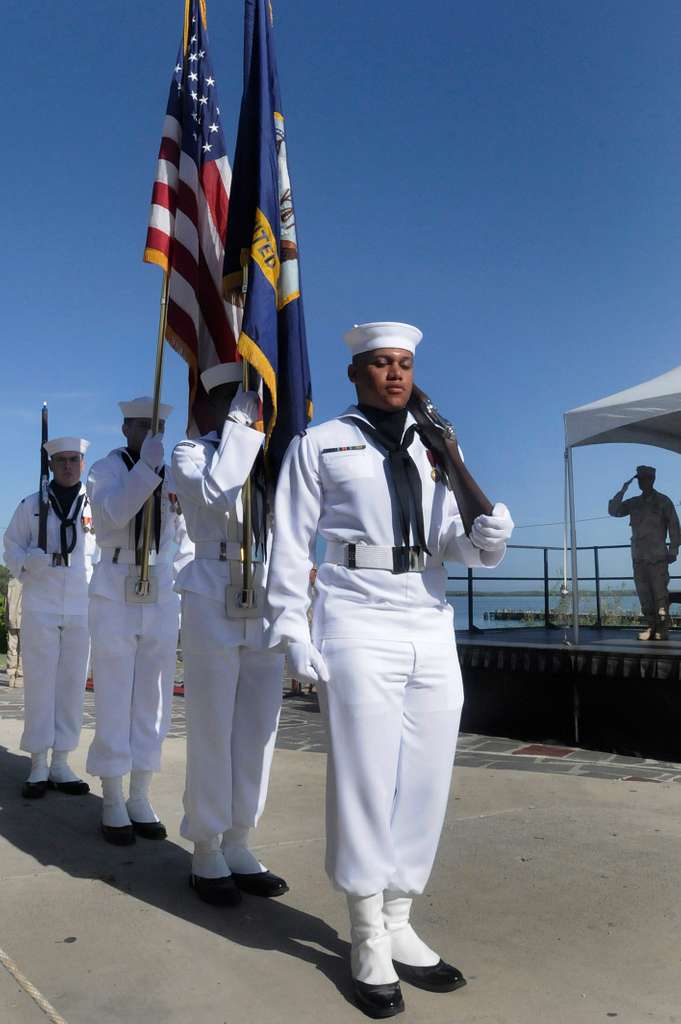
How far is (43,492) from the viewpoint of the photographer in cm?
617

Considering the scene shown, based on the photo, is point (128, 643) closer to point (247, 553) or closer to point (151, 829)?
point (151, 829)

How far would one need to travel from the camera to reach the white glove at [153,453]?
445cm

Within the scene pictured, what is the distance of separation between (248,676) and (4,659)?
18.5 metres

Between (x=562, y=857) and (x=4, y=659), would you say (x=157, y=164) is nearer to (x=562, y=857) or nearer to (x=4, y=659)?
(x=562, y=857)

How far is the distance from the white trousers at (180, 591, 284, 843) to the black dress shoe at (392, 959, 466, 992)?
102cm

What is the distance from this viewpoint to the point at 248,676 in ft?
12.7

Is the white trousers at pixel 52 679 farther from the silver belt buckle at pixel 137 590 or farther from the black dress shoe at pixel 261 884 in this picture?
the black dress shoe at pixel 261 884

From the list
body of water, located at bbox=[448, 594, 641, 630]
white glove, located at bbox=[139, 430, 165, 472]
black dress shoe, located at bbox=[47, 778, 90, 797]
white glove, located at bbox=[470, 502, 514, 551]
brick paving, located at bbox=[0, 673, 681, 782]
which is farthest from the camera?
body of water, located at bbox=[448, 594, 641, 630]

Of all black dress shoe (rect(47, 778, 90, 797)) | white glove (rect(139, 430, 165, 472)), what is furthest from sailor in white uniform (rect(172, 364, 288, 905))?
black dress shoe (rect(47, 778, 90, 797))

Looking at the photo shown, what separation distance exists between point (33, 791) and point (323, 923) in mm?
2847

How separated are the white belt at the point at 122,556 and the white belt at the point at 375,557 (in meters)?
2.03

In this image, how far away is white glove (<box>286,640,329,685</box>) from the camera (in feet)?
9.46

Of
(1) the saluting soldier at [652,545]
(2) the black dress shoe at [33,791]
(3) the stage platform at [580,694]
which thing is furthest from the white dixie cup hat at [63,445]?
(1) the saluting soldier at [652,545]

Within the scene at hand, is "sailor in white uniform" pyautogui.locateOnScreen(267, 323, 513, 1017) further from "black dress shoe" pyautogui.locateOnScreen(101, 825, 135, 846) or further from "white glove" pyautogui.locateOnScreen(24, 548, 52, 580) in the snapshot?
"white glove" pyautogui.locateOnScreen(24, 548, 52, 580)
